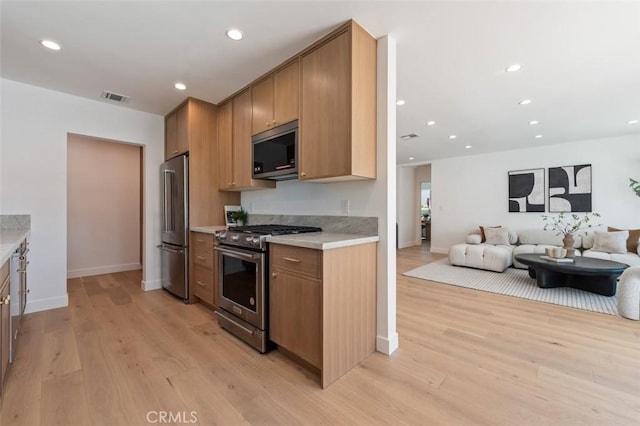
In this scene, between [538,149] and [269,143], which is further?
[538,149]

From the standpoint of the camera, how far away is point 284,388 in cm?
175

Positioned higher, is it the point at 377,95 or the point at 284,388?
the point at 377,95

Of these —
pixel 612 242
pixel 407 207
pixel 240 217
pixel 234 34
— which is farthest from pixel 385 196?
pixel 407 207

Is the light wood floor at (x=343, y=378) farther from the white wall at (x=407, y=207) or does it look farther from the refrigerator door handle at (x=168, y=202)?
the white wall at (x=407, y=207)

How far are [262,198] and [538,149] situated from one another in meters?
6.09

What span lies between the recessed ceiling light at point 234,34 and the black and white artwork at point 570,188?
6.57 meters

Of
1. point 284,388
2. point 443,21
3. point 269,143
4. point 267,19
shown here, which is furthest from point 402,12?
point 284,388

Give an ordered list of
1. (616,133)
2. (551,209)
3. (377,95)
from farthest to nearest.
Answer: (551,209) → (616,133) → (377,95)

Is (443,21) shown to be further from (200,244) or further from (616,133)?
(616,133)

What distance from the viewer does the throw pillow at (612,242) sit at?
448cm

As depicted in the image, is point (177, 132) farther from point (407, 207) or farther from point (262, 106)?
point (407, 207)

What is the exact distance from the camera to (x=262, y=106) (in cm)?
281

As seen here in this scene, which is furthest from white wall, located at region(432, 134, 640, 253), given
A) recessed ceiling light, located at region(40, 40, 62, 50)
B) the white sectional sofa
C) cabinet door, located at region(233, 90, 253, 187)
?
recessed ceiling light, located at region(40, 40, 62, 50)

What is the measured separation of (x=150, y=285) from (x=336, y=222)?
3051 mm
